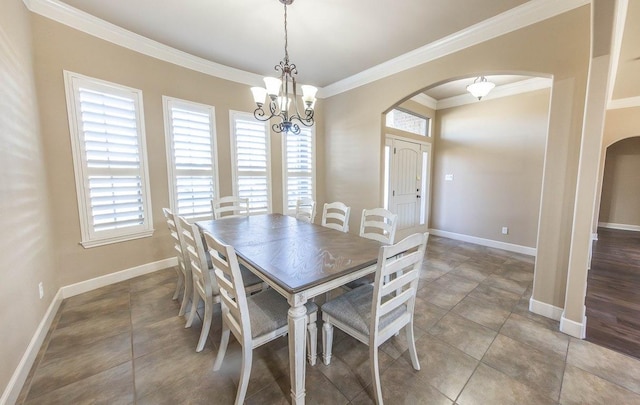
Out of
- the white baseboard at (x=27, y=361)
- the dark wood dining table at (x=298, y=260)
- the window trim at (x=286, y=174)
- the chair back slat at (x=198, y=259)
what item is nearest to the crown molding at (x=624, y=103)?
the window trim at (x=286, y=174)

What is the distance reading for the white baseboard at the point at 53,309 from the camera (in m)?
1.43

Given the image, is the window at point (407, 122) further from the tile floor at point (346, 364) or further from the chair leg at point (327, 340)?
the chair leg at point (327, 340)

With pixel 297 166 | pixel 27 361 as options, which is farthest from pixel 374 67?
pixel 27 361

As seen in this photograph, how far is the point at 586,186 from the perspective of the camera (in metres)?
1.90

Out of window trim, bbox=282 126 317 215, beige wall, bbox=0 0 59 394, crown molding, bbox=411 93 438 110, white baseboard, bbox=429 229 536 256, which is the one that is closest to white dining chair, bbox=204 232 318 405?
beige wall, bbox=0 0 59 394

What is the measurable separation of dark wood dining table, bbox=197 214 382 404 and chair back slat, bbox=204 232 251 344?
191 millimetres

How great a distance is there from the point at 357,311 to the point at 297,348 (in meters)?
0.46

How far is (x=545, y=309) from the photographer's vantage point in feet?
7.50

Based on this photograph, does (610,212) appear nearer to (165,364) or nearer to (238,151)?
(238,151)

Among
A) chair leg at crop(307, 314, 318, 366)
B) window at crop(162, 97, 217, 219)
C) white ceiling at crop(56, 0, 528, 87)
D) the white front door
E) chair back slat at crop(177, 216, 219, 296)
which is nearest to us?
chair leg at crop(307, 314, 318, 366)

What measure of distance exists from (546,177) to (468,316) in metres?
1.50

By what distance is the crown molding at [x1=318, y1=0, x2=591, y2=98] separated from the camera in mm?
2127

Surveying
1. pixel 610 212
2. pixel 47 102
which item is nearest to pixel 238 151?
pixel 47 102

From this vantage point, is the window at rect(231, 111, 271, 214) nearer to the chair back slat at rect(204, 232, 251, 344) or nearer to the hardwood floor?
the chair back slat at rect(204, 232, 251, 344)
